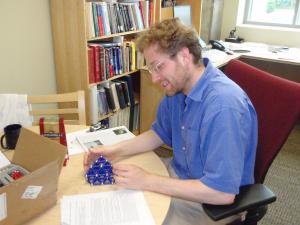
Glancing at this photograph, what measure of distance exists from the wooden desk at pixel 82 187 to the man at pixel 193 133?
37 millimetres

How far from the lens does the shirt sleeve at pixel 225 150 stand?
1008 millimetres

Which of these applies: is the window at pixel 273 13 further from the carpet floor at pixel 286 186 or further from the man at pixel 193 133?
the man at pixel 193 133

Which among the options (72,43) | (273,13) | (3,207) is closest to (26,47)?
(72,43)

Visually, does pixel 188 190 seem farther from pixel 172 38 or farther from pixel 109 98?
pixel 109 98

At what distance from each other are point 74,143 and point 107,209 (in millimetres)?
510

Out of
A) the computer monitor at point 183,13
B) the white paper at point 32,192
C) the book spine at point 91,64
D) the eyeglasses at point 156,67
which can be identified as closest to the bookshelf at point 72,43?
the book spine at point 91,64

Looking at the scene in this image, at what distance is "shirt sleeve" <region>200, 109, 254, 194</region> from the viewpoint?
101cm

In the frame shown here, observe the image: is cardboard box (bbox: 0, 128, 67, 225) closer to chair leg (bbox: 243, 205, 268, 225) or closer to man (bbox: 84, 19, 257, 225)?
man (bbox: 84, 19, 257, 225)

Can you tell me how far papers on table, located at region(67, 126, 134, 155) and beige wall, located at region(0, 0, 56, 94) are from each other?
38.1 inches

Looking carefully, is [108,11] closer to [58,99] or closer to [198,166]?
[58,99]

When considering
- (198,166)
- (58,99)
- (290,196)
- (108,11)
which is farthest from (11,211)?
(290,196)

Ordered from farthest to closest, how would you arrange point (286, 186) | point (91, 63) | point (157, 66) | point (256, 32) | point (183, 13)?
→ point (256, 32), point (183, 13), point (286, 186), point (91, 63), point (157, 66)

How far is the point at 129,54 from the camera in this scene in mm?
2648

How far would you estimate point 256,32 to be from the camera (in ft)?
12.7
